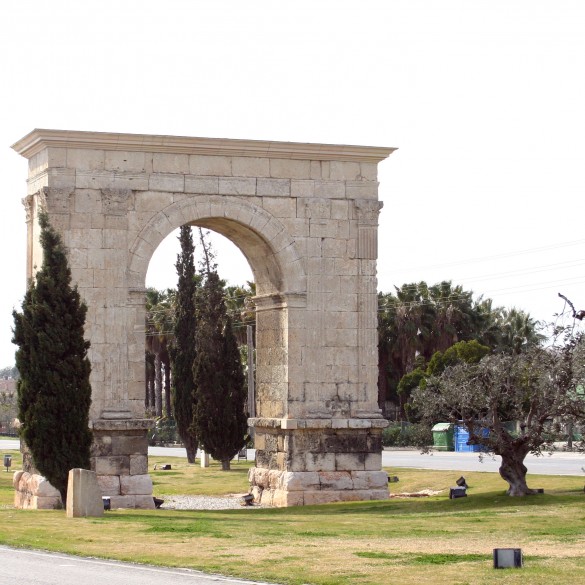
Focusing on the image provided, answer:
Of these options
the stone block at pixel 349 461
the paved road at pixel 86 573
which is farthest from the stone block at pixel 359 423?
the paved road at pixel 86 573

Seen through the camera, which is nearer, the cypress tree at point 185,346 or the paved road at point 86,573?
the paved road at point 86,573

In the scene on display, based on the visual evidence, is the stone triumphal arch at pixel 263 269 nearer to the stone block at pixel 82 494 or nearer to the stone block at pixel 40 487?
the stone block at pixel 40 487

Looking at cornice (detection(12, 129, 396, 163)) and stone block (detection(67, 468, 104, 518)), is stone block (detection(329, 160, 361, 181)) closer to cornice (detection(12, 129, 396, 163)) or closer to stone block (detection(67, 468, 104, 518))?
cornice (detection(12, 129, 396, 163))

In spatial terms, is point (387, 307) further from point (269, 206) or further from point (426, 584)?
point (426, 584)

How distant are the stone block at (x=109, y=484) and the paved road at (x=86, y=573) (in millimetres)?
9018

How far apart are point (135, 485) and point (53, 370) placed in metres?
2.94

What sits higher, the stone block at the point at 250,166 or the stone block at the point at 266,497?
the stone block at the point at 250,166

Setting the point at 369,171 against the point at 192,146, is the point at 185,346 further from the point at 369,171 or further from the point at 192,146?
the point at 192,146

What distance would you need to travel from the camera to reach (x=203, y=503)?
27.5m

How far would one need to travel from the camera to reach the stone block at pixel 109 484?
78.8ft

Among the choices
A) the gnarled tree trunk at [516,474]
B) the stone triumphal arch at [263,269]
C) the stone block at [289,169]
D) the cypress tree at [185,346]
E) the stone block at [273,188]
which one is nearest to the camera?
the gnarled tree trunk at [516,474]

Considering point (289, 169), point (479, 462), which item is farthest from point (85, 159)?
point (479, 462)

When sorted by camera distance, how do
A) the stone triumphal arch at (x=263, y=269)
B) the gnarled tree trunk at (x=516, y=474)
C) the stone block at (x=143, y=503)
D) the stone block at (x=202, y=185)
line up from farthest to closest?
the stone block at (x=202, y=185) → the stone triumphal arch at (x=263, y=269) → the stone block at (x=143, y=503) → the gnarled tree trunk at (x=516, y=474)

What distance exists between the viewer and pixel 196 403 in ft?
139
